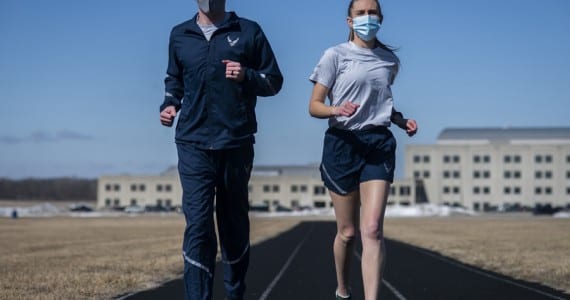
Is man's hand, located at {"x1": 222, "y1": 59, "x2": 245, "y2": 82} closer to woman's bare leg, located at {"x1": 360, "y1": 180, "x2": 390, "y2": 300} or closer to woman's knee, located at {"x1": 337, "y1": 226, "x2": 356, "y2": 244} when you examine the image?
woman's bare leg, located at {"x1": 360, "y1": 180, "x2": 390, "y2": 300}

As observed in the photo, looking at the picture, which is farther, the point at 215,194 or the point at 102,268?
the point at 102,268

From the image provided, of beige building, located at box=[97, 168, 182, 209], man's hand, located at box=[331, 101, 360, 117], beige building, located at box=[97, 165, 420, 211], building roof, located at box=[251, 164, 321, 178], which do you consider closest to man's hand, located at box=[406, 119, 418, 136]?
man's hand, located at box=[331, 101, 360, 117]

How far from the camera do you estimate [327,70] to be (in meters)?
7.55

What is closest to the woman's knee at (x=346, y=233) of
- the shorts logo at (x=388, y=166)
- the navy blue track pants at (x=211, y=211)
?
the shorts logo at (x=388, y=166)

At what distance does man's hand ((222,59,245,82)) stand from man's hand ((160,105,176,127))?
49 cm

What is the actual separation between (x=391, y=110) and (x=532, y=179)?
464ft

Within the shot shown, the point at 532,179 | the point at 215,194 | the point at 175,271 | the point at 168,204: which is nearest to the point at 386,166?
the point at 215,194

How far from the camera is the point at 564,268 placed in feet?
59.6

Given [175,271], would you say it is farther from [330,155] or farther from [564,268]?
[330,155]

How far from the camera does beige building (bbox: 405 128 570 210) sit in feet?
470

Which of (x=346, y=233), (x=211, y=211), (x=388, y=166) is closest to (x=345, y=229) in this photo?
(x=346, y=233)

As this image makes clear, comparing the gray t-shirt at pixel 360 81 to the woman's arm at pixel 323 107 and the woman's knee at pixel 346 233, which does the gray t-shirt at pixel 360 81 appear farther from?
the woman's knee at pixel 346 233

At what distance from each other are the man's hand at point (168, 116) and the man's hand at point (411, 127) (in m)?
1.94

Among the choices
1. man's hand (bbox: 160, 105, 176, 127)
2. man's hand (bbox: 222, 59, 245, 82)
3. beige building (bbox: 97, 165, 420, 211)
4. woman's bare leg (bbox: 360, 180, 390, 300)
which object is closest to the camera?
man's hand (bbox: 222, 59, 245, 82)
